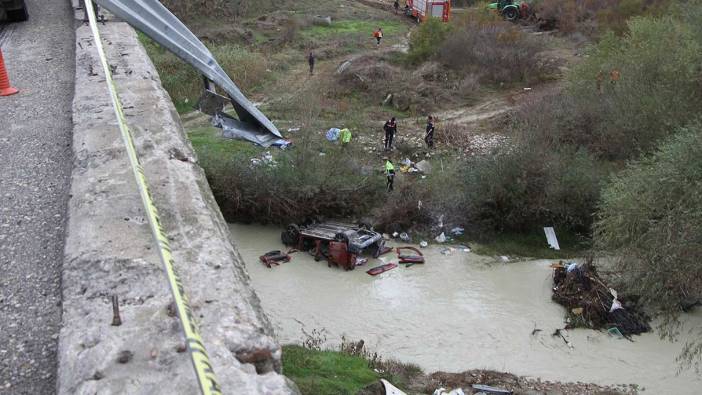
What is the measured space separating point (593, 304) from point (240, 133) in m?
10.4

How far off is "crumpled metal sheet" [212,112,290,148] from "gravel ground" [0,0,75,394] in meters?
6.69

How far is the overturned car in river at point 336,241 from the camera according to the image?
14.6m

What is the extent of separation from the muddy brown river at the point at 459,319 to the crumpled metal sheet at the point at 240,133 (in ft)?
11.8

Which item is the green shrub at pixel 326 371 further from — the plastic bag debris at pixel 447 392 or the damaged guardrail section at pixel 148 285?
the damaged guardrail section at pixel 148 285

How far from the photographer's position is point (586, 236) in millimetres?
16391

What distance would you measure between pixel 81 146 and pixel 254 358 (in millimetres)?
3866

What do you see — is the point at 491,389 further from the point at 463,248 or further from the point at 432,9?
the point at 432,9

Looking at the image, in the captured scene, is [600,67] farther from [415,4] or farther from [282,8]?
[282,8]

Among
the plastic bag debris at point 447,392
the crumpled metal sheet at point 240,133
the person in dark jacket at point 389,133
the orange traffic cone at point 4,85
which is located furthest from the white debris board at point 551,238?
the orange traffic cone at point 4,85

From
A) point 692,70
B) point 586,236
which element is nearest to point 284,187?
point 586,236

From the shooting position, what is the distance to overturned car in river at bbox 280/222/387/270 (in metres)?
14.6

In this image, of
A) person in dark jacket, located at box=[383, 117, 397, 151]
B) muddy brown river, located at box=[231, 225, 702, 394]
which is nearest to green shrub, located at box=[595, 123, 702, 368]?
muddy brown river, located at box=[231, 225, 702, 394]

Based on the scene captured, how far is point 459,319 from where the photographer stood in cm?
1334

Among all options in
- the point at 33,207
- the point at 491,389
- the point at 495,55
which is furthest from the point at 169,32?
the point at 495,55
